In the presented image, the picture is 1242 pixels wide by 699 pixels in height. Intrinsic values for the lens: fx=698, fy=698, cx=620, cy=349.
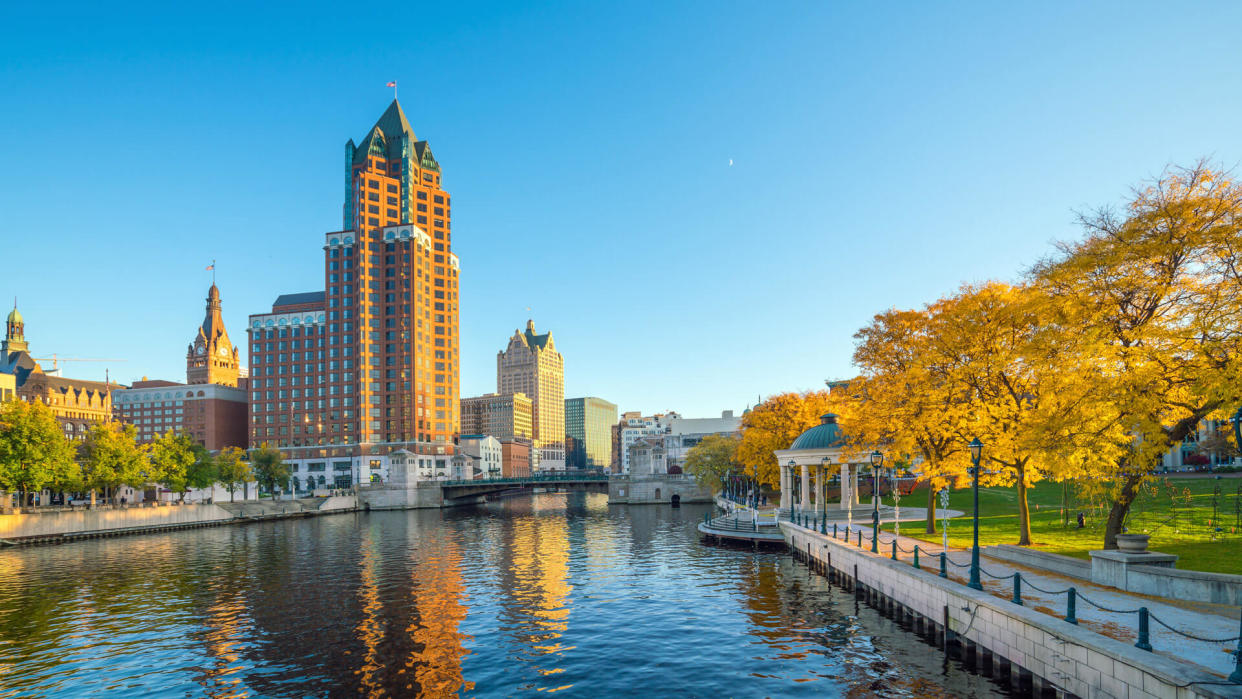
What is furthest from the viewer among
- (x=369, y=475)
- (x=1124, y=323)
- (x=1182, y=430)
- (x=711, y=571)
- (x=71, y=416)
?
(x=71, y=416)

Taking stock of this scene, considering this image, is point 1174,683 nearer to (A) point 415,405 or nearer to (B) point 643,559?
(B) point 643,559

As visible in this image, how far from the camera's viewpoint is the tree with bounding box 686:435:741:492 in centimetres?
11219

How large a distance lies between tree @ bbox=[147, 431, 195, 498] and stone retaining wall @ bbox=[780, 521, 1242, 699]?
10157 centimetres

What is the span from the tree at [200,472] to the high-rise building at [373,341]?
48026 mm

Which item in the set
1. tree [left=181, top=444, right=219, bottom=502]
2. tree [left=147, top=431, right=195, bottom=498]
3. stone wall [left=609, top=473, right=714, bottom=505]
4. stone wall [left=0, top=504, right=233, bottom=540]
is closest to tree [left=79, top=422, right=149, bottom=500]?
tree [left=147, top=431, right=195, bottom=498]

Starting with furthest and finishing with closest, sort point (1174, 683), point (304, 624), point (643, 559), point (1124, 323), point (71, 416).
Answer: point (71, 416), point (643, 559), point (304, 624), point (1124, 323), point (1174, 683)

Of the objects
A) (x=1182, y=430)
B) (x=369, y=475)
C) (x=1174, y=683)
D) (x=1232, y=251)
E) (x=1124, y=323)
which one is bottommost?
(x=369, y=475)

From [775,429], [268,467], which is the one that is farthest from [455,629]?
[268,467]

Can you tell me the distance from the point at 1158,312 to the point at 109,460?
362 feet

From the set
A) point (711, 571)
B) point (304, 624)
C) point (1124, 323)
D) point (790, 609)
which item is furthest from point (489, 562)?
point (1124, 323)

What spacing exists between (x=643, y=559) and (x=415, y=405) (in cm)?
11861

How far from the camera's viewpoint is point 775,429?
84625 millimetres

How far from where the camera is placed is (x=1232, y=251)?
2553 cm

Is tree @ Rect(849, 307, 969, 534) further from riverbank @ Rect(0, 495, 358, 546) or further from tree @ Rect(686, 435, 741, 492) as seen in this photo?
riverbank @ Rect(0, 495, 358, 546)
